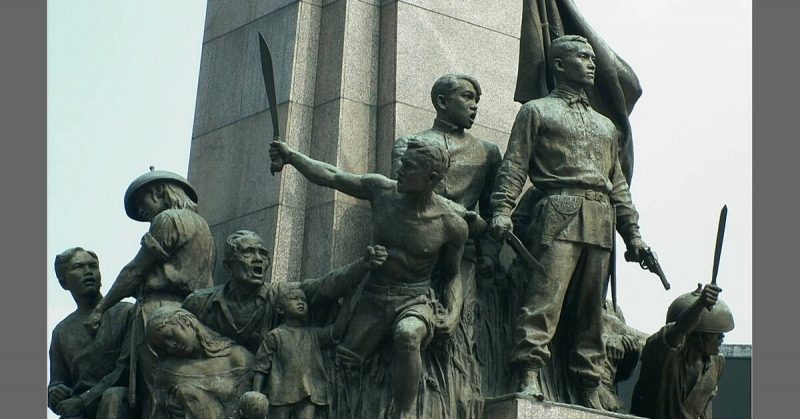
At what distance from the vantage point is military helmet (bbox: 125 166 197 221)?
18594 millimetres

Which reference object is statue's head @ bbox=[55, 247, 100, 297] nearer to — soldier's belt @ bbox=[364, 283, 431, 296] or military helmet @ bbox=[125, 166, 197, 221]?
military helmet @ bbox=[125, 166, 197, 221]

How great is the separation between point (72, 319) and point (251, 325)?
2.04 meters

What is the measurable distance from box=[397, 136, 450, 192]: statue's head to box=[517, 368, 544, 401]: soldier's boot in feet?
5.63

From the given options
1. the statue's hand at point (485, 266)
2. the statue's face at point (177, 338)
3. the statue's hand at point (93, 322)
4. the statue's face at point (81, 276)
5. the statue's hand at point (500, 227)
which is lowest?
the statue's face at point (177, 338)

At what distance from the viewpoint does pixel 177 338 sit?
1725 centimetres

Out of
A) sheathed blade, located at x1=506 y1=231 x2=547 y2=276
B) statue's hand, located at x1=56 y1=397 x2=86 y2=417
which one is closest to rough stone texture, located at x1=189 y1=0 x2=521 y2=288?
sheathed blade, located at x1=506 y1=231 x2=547 y2=276

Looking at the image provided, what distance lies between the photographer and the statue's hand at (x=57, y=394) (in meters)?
18.3

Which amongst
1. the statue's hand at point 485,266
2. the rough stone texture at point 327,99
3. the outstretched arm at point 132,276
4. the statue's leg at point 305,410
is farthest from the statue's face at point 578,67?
the outstretched arm at point 132,276

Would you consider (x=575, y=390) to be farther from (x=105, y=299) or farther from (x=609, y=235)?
(x=105, y=299)

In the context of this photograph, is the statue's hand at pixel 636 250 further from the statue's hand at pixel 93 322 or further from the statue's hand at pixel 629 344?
the statue's hand at pixel 93 322

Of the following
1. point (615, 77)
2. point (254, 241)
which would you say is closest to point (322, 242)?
point (254, 241)

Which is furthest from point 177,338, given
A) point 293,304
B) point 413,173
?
point 413,173

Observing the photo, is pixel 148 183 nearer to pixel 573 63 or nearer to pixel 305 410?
pixel 305 410

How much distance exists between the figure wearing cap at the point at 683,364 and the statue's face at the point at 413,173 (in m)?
2.76
